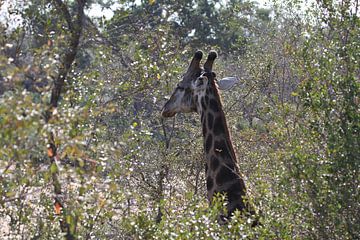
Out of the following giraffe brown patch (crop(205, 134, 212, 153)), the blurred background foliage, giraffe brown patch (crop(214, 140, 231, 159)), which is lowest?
the blurred background foliage

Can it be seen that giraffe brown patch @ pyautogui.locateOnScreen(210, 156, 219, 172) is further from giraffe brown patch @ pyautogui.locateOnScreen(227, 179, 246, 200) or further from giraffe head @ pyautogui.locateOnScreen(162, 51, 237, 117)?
giraffe head @ pyautogui.locateOnScreen(162, 51, 237, 117)

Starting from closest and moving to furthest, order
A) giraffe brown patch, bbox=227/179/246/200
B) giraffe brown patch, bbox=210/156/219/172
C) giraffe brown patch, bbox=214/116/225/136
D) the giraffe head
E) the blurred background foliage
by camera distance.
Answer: the blurred background foliage → giraffe brown patch, bbox=227/179/246/200 → giraffe brown patch, bbox=210/156/219/172 → giraffe brown patch, bbox=214/116/225/136 → the giraffe head

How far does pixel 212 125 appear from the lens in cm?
645

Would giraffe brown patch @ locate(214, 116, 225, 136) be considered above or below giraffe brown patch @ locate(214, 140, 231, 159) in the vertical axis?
above

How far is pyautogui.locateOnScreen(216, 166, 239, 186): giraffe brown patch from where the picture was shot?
609 centimetres

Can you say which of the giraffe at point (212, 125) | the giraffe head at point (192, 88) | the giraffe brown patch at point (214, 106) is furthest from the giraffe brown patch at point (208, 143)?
the giraffe head at point (192, 88)

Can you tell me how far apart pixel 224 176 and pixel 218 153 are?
25 centimetres

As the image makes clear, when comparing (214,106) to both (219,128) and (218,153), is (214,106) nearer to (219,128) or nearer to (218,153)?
(219,128)

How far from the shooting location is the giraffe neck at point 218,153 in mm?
5961

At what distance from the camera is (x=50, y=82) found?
11.1 feet

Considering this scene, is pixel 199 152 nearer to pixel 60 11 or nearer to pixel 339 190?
pixel 60 11

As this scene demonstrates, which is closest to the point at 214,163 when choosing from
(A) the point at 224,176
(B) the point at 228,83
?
(A) the point at 224,176

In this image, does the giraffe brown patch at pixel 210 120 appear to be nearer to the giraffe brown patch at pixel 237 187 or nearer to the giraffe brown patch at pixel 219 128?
the giraffe brown patch at pixel 219 128

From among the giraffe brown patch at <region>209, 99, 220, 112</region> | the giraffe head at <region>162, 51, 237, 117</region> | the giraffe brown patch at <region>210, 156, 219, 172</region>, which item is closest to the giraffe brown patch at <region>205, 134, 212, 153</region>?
the giraffe brown patch at <region>210, 156, 219, 172</region>
